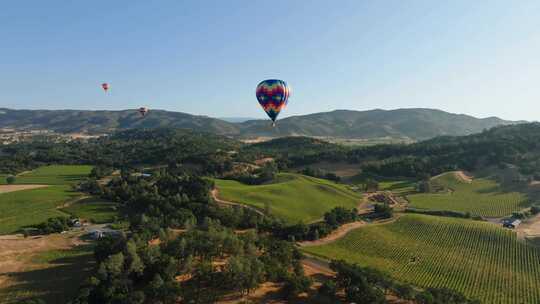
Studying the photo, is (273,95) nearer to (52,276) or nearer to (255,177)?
(52,276)

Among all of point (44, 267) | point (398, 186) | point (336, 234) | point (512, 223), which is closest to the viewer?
point (44, 267)

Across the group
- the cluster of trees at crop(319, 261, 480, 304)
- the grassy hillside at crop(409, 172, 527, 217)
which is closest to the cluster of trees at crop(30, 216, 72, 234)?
the cluster of trees at crop(319, 261, 480, 304)

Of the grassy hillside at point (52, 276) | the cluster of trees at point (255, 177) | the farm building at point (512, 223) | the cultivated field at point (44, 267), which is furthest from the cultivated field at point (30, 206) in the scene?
the farm building at point (512, 223)

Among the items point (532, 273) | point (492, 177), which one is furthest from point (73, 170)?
point (492, 177)

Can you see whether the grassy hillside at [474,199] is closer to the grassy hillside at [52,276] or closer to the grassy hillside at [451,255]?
the grassy hillside at [451,255]

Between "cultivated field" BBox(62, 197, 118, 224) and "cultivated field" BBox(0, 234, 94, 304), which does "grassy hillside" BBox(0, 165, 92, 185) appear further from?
"cultivated field" BBox(0, 234, 94, 304)

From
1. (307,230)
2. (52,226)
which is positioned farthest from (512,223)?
(52,226)

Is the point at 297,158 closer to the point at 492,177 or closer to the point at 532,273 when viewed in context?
the point at 492,177
